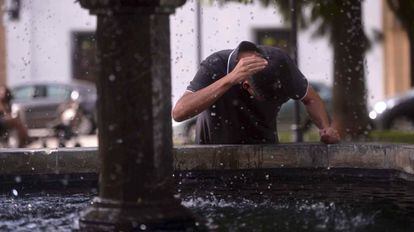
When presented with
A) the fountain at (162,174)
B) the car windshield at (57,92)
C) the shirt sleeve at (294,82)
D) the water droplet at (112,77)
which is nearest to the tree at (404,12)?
the fountain at (162,174)

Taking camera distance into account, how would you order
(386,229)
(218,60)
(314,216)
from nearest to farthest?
1. (386,229)
2. (314,216)
3. (218,60)

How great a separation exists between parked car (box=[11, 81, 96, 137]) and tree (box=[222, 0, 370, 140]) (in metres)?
11.7

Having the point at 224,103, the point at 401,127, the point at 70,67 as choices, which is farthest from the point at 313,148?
the point at 70,67

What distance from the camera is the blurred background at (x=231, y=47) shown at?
53.0 ft

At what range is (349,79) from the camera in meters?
16.3

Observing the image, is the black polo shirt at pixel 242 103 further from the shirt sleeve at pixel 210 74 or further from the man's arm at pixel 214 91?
the man's arm at pixel 214 91

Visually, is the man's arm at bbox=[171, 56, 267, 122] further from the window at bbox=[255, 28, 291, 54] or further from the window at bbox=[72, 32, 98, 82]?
the window at bbox=[255, 28, 291, 54]

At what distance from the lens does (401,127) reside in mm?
26906

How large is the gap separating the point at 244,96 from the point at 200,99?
1.27 feet

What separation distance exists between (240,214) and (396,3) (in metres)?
10.4

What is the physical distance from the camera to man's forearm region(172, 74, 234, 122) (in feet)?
A: 22.0

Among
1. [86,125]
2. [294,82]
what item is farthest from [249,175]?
[86,125]

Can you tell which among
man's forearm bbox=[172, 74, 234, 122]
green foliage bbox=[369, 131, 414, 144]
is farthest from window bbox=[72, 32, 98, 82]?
man's forearm bbox=[172, 74, 234, 122]

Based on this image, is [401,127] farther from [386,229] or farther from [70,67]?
[386,229]
